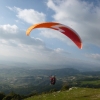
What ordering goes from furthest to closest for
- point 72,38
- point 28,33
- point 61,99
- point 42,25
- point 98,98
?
point 61,99, point 98,98, point 72,38, point 42,25, point 28,33

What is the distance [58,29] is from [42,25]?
3364mm

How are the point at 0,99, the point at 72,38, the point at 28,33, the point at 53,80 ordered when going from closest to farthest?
the point at 28,33 < the point at 72,38 < the point at 53,80 < the point at 0,99

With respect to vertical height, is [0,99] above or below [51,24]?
below

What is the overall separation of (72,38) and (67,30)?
1168mm

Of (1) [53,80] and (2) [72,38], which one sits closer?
(2) [72,38]

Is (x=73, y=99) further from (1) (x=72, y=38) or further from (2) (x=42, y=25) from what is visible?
(2) (x=42, y=25)

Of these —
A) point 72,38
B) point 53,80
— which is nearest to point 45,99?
point 53,80

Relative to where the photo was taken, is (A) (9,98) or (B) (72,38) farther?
(A) (9,98)

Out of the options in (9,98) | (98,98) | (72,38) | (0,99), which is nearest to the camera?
(72,38)

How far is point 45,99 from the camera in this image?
3672 cm

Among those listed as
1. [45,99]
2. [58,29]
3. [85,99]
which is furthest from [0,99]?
[58,29]

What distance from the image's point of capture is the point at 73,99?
107 ft

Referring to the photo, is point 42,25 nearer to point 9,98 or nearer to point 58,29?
point 58,29

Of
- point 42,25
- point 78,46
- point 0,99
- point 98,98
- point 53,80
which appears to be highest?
point 42,25
